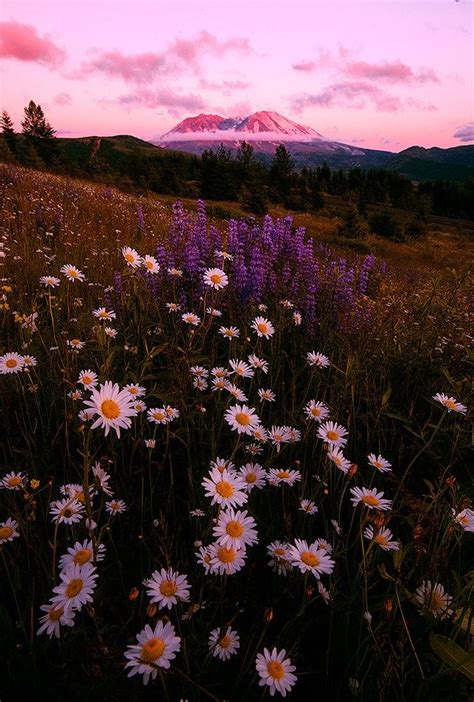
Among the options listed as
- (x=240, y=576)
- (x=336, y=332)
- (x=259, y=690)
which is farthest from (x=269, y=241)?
(x=259, y=690)

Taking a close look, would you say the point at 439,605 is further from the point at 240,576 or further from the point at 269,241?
the point at 269,241

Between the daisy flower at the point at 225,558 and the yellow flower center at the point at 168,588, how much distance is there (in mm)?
108

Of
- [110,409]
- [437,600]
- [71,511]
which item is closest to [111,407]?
[110,409]

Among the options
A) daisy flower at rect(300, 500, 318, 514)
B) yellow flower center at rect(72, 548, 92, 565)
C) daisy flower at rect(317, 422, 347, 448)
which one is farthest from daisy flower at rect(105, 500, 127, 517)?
daisy flower at rect(317, 422, 347, 448)

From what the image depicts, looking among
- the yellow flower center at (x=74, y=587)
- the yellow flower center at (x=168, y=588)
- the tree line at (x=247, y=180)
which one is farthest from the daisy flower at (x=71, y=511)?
the tree line at (x=247, y=180)

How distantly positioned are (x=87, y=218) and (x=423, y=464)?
266 inches

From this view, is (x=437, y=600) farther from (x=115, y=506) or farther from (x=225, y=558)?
(x=115, y=506)

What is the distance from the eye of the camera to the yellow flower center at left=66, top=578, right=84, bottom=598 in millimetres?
936

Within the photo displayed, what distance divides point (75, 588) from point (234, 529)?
43 cm

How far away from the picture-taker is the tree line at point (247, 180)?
4691cm

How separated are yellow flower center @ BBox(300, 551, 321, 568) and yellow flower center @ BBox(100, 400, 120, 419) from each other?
27.9 inches

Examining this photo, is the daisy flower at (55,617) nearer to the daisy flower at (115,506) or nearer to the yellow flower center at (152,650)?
the yellow flower center at (152,650)

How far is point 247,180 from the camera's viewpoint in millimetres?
53281

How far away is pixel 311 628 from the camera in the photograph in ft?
4.76
